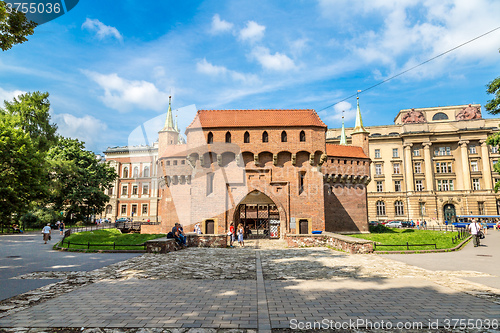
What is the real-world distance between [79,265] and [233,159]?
54.4 feet

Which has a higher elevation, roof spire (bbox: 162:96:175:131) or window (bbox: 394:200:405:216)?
roof spire (bbox: 162:96:175:131)

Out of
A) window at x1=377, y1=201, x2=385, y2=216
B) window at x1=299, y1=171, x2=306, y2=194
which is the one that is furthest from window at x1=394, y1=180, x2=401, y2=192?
window at x1=299, y1=171, x2=306, y2=194

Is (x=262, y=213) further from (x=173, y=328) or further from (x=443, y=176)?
(x=443, y=176)

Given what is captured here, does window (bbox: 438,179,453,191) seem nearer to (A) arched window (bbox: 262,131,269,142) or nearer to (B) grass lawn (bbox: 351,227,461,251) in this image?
(B) grass lawn (bbox: 351,227,461,251)

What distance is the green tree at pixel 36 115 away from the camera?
37125 millimetres

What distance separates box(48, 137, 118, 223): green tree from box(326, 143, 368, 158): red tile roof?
3341 centimetres

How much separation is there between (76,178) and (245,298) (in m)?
42.6

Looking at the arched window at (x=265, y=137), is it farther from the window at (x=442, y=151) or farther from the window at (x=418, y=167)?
the window at (x=442, y=151)

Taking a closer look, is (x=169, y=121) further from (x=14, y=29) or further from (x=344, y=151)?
(x=14, y=29)

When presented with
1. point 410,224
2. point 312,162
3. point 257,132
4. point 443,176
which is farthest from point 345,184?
point 443,176

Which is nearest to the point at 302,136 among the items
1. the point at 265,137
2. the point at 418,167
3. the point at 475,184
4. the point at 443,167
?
the point at 265,137

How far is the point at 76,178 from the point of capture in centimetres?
4172

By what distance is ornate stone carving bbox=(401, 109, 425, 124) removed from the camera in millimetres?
60728

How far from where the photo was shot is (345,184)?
34750mm
